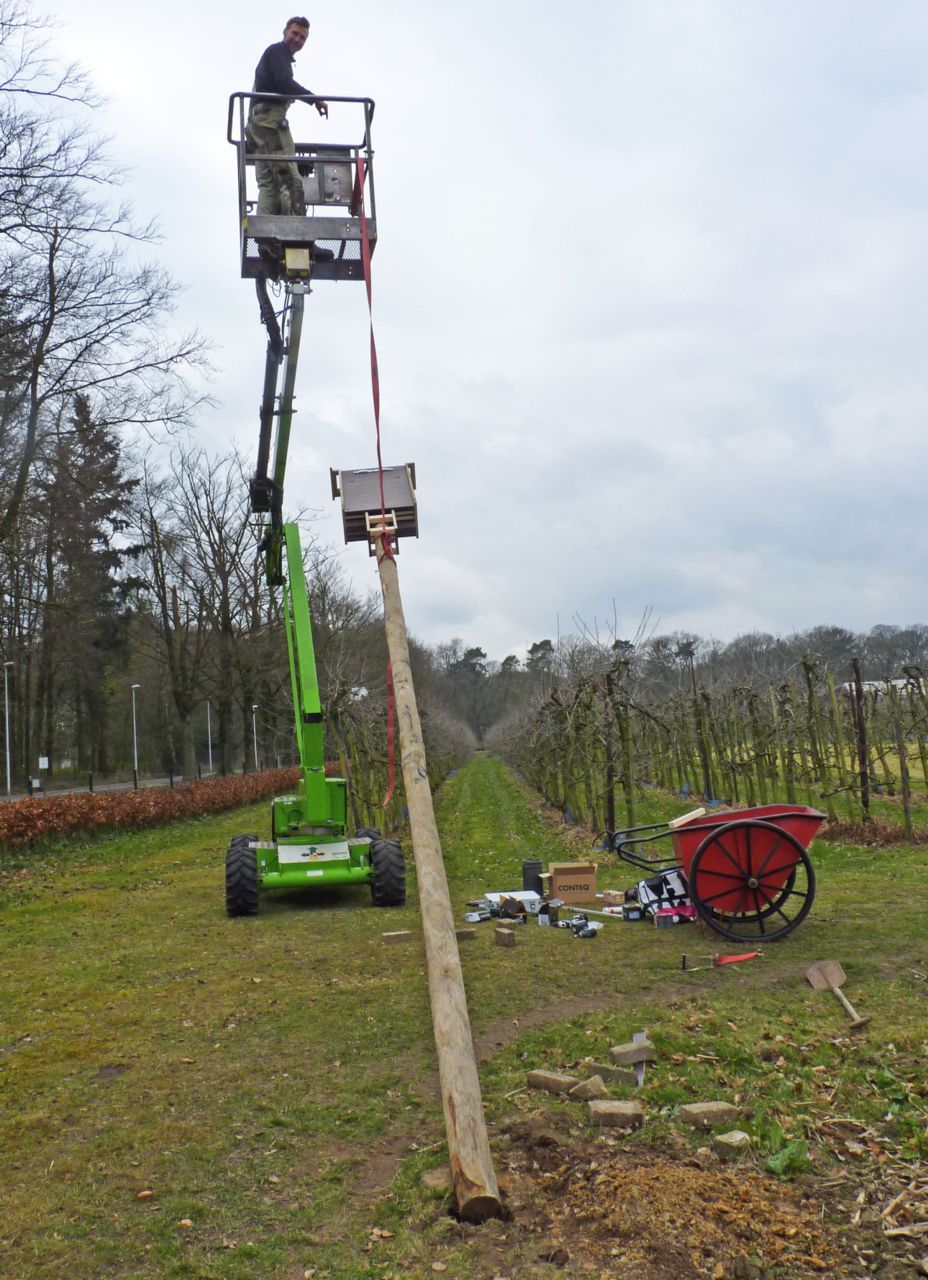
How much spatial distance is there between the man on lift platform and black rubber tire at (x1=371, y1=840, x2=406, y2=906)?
6.96 m

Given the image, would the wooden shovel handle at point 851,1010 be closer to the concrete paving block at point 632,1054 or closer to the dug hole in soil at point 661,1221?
the concrete paving block at point 632,1054

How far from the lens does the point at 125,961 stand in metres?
8.46

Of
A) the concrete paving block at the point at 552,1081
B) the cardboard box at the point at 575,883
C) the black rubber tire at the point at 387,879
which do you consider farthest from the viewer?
the black rubber tire at the point at 387,879

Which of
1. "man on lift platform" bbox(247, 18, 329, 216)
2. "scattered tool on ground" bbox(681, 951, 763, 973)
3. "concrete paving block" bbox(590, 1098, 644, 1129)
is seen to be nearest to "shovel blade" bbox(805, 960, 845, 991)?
"scattered tool on ground" bbox(681, 951, 763, 973)

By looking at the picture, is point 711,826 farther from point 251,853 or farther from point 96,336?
point 96,336

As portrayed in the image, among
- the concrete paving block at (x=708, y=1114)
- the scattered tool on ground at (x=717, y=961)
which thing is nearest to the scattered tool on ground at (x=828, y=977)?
the scattered tool on ground at (x=717, y=961)

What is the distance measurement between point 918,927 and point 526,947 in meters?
3.31

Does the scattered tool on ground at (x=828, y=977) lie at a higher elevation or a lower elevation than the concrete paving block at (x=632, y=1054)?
lower

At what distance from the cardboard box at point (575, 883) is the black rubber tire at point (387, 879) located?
1774 mm

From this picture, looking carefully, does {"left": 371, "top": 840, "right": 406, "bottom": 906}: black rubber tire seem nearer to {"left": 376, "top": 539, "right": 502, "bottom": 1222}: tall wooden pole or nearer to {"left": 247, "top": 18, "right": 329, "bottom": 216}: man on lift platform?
{"left": 376, "top": 539, "right": 502, "bottom": 1222}: tall wooden pole

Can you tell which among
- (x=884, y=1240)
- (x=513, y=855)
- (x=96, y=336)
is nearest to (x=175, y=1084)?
(x=884, y=1240)

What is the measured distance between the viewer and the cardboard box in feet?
33.9

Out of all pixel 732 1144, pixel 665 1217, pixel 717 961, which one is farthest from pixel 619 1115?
pixel 717 961

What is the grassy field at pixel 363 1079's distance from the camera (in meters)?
3.49
